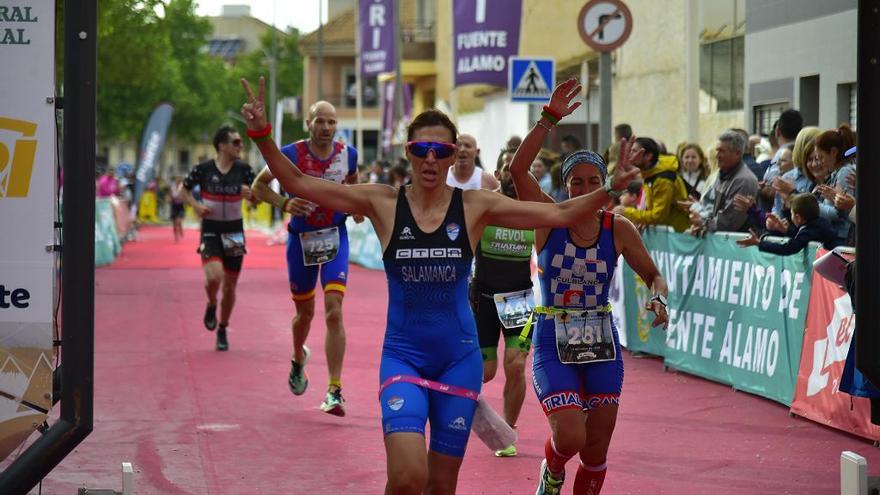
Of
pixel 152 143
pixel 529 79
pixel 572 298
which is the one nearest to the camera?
pixel 572 298

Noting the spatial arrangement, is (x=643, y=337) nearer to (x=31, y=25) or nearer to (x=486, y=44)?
(x=31, y=25)

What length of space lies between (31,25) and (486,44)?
62.5 ft

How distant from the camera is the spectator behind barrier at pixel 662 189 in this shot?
1434cm

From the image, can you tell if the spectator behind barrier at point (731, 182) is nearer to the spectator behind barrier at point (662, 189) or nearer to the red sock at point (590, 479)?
the spectator behind barrier at point (662, 189)

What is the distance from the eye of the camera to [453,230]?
6484 millimetres

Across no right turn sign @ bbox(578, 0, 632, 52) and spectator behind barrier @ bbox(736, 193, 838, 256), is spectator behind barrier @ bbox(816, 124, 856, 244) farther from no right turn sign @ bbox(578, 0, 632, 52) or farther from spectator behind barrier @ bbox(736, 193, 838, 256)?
no right turn sign @ bbox(578, 0, 632, 52)

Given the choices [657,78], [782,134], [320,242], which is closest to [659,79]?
[657,78]

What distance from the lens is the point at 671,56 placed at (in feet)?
84.9

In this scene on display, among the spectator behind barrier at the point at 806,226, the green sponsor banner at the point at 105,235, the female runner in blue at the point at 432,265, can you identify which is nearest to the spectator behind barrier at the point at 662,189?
the spectator behind barrier at the point at 806,226

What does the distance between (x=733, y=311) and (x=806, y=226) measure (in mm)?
1711

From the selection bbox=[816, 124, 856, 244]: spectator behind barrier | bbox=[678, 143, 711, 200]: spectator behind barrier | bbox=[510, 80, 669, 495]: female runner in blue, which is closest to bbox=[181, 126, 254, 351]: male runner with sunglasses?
bbox=[678, 143, 711, 200]: spectator behind barrier

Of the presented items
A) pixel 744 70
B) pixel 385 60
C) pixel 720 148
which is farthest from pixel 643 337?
pixel 385 60

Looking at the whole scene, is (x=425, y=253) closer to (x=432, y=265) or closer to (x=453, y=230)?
(x=432, y=265)

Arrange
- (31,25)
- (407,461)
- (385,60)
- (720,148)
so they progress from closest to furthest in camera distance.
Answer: (407,461)
(31,25)
(720,148)
(385,60)
